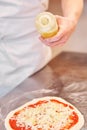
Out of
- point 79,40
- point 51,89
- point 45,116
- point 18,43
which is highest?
point 79,40

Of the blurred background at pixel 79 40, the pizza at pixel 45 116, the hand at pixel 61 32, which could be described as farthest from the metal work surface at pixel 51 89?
the blurred background at pixel 79 40

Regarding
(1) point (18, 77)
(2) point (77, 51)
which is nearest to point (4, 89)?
(1) point (18, 77)

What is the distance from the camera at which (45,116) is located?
0.69 metres

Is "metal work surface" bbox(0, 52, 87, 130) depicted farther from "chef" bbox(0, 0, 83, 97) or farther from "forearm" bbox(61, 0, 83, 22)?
"forearm" bbox(61, 0, 83, 22)

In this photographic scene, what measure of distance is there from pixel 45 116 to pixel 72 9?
363mm

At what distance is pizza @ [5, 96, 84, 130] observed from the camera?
67 cm

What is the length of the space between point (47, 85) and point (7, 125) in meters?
0.23

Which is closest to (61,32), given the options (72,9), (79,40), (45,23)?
(45,23)

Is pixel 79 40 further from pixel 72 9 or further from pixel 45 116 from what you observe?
pixel 45 116

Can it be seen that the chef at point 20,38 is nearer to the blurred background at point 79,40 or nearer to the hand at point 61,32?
the hand at point 61,32

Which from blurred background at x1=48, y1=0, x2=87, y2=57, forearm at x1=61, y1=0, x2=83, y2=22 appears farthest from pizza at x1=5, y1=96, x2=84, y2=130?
blurred background at x1=48, y1=0, x2=87, y2=57

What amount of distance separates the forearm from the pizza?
0.26 metres

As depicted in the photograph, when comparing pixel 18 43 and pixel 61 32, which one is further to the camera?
pixel 18 43

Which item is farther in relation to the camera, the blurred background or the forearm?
the blurred background
